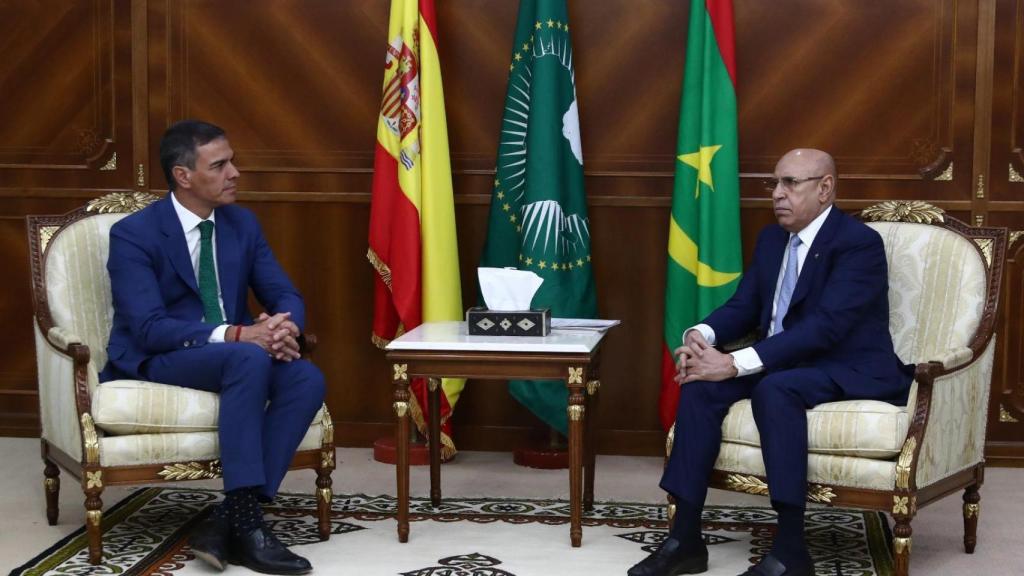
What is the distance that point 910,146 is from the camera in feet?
18.6

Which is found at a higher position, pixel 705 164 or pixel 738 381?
pixel 705 164

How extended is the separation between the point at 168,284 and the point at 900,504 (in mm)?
2491

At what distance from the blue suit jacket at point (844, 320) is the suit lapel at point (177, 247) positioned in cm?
193

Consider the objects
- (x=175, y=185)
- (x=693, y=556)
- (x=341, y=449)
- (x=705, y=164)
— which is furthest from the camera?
(x=341, y=449)

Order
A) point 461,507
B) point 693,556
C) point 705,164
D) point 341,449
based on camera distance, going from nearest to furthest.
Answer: point 693,556 → point 461,507 → point 705,164 → point 341,449

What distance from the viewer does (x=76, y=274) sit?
4.78 meters

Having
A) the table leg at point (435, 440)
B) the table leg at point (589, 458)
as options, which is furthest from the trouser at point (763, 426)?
the table leg at point (435, 440)

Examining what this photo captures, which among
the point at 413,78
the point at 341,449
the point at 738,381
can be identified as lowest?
the point at 341,449

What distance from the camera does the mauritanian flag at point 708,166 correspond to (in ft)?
18.0

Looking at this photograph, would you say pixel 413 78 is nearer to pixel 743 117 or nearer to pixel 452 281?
pixel 452 281

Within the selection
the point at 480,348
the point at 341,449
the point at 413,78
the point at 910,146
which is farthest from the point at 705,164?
the point at 341,449

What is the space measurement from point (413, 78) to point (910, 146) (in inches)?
83.9

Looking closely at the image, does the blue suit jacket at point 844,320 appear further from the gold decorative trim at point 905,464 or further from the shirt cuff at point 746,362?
the gold decorative trim at point 905,464

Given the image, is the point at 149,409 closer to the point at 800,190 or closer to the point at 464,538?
the point at 464,538
